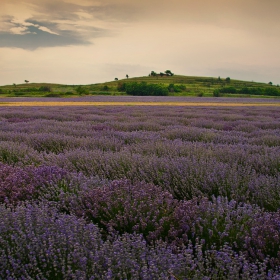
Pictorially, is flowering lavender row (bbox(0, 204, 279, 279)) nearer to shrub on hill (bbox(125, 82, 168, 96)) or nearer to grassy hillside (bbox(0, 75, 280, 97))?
grassy hillside (bbox(0, 75, 280, 97))

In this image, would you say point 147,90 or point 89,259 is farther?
point 147,90

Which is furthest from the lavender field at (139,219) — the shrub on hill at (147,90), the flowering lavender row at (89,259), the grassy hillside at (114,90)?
the shrub on hill at (147,90)

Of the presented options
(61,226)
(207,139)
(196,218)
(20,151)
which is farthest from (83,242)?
(207,139)

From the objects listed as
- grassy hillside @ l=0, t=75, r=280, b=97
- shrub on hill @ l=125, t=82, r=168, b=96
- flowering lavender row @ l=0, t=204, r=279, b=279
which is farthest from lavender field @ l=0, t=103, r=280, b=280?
shrub on hill @ l=125, t=82, r=168, b=96

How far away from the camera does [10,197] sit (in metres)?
2.51

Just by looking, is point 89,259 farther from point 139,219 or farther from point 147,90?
point 147,90

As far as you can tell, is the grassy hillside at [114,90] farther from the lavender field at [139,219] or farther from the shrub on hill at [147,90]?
the lavender field at [139,219]

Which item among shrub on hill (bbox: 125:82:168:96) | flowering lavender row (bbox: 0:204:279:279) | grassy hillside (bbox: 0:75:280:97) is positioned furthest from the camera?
shrub on hill (bbox: 125:82:168:96)

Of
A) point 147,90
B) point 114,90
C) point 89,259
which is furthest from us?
point 114,90

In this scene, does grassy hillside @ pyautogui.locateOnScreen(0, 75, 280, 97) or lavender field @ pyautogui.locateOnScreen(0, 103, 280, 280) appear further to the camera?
grassy hillside @ pyautogui.locateOnScreen(0, 75, 280, 97)

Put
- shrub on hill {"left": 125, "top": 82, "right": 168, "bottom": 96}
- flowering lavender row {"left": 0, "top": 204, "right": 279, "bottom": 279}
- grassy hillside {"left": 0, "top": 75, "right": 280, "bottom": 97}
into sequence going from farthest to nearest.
A: shrub on hill {"left": 125, "top": 82, "right": 168, "bottom": 96}
grassy hillside {"left": 0, "top": 75, "right": 280, "bottom": 97}
flowering lavender row {"left": 0, "top": 204, "right": 279, "bottom": 279}

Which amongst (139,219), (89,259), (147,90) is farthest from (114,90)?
(89,259)

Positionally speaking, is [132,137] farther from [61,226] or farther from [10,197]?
[61,226]

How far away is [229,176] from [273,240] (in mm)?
1038
